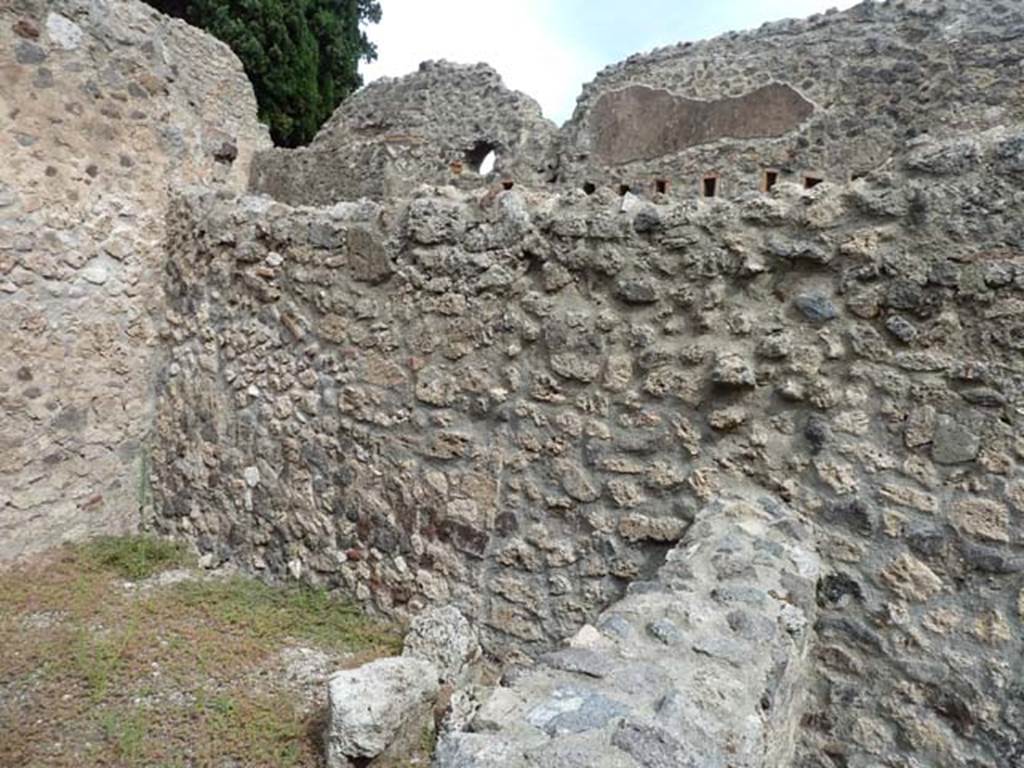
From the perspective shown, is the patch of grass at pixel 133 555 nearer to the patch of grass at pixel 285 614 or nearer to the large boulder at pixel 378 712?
the patch of grass at pixel 285 614

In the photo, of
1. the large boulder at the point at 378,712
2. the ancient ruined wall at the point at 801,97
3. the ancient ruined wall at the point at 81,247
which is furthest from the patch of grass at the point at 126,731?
the ancient ruined wall at the point at 801,97

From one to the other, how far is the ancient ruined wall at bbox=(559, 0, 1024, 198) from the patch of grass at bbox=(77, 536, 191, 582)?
19.3ft

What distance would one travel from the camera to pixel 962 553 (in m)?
2.21

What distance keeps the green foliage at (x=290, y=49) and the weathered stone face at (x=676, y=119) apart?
23.8ft

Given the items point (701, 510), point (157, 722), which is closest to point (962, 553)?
point (701, 510)

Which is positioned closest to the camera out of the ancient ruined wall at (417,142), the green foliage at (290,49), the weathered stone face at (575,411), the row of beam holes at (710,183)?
the weathered stone face at (575,411)

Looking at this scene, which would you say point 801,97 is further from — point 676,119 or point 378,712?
point 378,712

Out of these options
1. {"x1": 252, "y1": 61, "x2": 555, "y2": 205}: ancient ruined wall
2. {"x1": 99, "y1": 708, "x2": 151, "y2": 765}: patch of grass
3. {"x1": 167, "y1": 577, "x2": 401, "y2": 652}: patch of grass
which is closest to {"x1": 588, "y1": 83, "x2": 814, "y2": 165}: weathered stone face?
{"x1": 252, "y1": 61, "x2": 555, "y2": 205}: ancient ruined wall

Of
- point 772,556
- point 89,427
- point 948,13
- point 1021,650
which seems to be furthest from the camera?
point 948,13

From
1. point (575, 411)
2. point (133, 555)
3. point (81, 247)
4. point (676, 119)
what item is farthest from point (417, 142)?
point (575, 411)

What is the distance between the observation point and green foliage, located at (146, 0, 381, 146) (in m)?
13.4

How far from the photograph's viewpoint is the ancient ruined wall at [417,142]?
8.01m

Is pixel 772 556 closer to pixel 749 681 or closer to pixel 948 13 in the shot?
pixel 749 681

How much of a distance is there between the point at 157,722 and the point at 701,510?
71.4 inches
